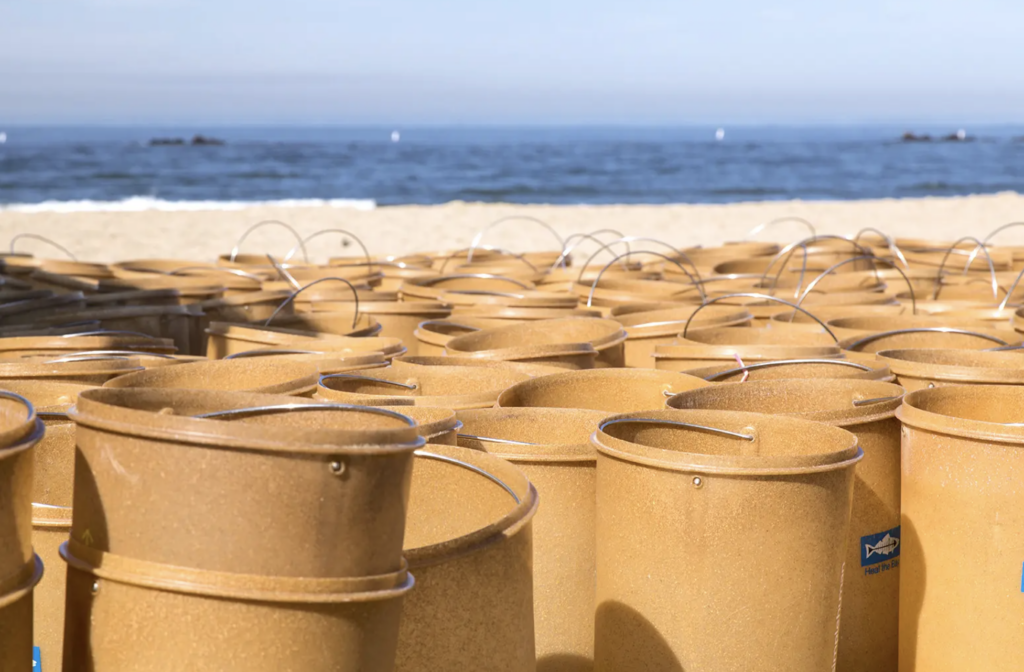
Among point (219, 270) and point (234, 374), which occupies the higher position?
point (219, 270)

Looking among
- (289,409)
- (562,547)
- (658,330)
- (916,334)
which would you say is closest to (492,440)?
(562,547)

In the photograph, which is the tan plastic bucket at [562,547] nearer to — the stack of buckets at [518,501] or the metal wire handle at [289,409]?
the stack of buckets at [518,501]

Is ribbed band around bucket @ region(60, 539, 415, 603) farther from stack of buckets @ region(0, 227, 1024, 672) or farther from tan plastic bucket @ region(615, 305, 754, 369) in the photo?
tan plastic bucket @ region(615, 305, 754, 369)

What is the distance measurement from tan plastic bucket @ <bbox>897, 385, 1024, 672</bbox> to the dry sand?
12030mm

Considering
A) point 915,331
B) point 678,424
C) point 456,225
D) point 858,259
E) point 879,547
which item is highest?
point 456,225

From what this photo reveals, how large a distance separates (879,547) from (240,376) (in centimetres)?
180

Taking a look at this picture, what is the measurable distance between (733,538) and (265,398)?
980 mm

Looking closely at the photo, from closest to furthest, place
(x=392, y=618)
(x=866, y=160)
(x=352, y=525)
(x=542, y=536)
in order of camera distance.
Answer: (x=352, y=525) < (x=392, y=618) < (x=542, y=536) < (x=866, y=160)

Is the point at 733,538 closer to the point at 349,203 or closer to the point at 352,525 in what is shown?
the point at 352,525

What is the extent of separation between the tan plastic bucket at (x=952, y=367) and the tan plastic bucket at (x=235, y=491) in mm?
2028

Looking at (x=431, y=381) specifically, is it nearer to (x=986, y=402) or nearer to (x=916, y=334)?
(x=986, y=402)

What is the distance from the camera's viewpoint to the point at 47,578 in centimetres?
211

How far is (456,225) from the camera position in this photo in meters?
17.4

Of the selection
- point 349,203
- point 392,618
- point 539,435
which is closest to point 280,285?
point 539,435
